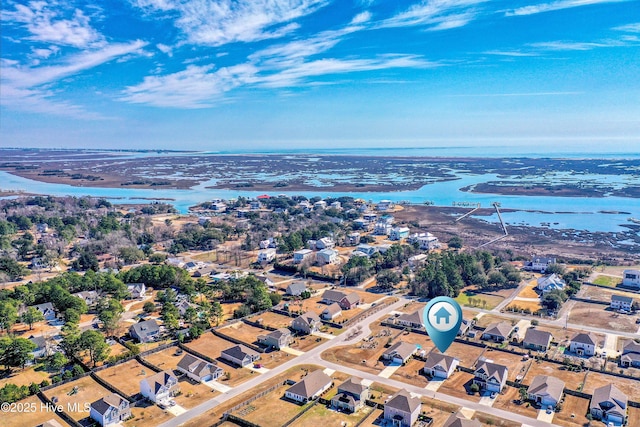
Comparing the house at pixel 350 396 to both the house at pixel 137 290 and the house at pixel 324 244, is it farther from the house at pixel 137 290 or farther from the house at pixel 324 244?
the house at pixel 324 244

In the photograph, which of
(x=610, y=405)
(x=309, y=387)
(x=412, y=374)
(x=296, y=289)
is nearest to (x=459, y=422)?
(x=412, y=374)

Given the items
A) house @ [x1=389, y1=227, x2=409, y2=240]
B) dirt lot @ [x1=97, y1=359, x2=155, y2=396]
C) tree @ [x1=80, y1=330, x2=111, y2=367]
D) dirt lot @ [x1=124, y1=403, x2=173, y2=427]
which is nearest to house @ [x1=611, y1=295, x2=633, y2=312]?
house @ [x1=389, y1=227, x2=409, y2=240]

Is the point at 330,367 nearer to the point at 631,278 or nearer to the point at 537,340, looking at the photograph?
the point at 537,340

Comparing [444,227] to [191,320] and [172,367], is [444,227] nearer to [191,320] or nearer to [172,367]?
[191,320]

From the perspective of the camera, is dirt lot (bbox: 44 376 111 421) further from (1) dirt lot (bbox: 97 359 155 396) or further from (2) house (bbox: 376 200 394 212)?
(2) house (bbox: 376 200 394 212)

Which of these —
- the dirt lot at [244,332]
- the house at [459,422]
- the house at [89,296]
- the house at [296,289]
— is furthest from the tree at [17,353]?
the house at [459,422]
